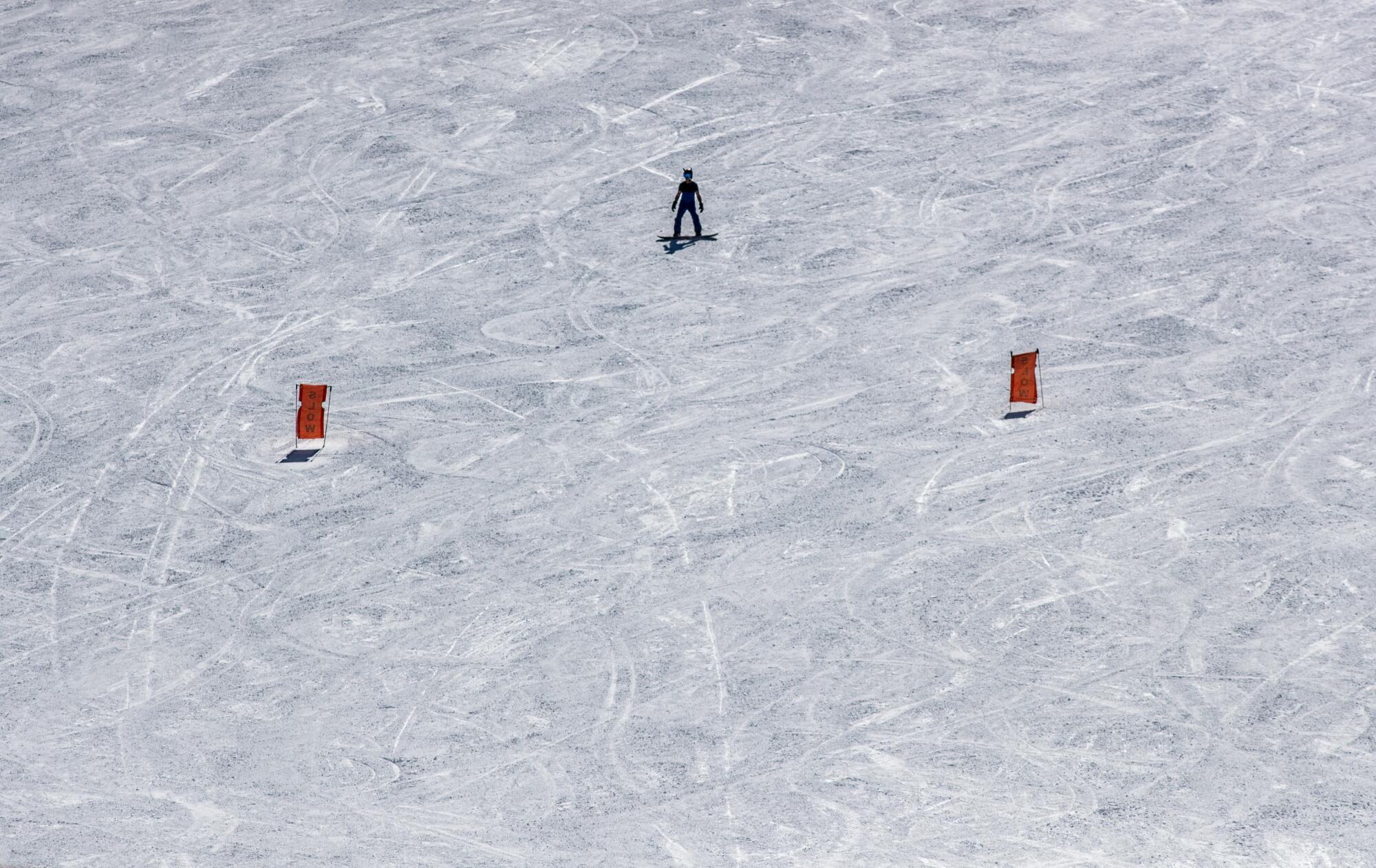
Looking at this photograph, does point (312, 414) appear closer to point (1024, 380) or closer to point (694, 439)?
point (694, 439)

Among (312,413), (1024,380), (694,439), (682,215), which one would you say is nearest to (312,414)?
(312,413)

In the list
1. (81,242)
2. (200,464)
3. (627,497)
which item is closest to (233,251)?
(81,242)

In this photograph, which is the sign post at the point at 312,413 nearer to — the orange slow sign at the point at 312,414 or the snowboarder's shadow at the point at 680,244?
the orange slow sign at the point at 312,414

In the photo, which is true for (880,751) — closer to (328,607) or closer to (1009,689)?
(1009,689)

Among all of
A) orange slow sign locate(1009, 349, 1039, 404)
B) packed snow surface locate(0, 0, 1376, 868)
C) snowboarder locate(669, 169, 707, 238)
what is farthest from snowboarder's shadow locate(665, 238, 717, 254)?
orange slow sign locate(1009, 349, 1039, 404)

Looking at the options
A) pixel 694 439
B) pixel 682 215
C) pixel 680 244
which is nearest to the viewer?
pixel 694 439

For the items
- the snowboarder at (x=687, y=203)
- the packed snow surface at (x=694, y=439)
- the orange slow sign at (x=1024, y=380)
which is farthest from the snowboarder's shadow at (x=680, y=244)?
the orange slow sign at (x=1024, y=380)

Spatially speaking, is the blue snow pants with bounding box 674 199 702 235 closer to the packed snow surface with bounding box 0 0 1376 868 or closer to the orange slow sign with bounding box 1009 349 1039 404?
the packed snow surface with bounding box 0 0 1376 868
